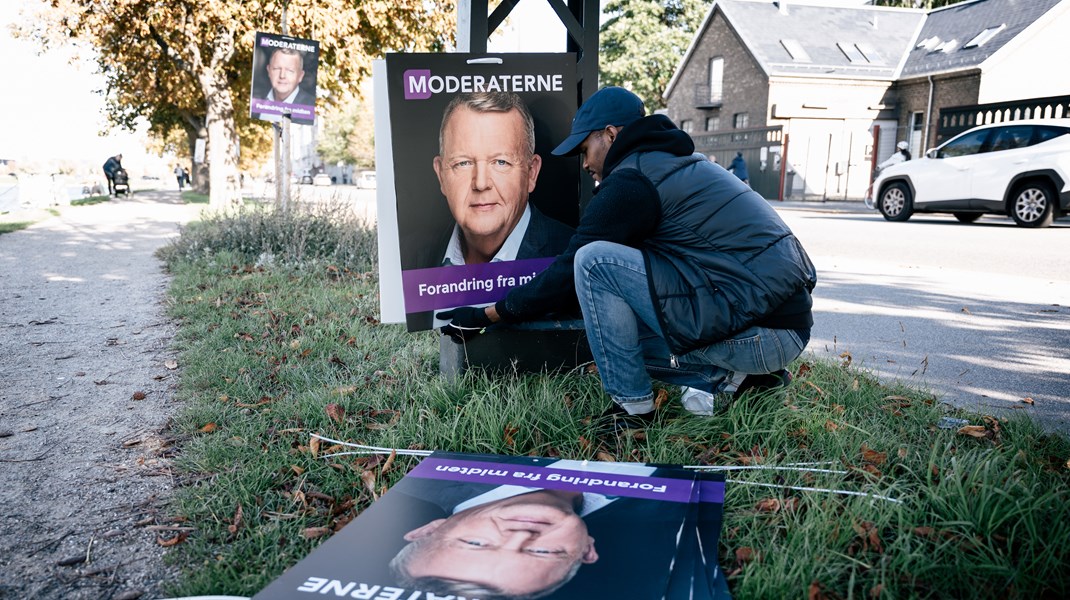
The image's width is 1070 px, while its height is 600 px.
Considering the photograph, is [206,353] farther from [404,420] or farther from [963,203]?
[963,203]

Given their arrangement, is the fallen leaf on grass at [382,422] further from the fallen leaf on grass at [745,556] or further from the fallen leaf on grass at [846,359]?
the fallen leaf on grass at [846,359]

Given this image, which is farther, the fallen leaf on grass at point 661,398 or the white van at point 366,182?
the white van at point 366,182

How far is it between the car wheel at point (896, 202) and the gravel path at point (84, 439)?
536 inches

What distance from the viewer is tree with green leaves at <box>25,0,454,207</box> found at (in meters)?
16.3

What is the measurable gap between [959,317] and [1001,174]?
29.0 ft

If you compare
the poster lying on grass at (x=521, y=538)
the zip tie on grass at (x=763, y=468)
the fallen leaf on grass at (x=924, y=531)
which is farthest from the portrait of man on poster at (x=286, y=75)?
the fallen leaf on grass at (x=924, y=531)

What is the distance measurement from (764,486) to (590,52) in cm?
241

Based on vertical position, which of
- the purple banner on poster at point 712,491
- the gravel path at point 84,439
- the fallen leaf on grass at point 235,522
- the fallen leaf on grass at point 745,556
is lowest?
the gravel path at point 84,439

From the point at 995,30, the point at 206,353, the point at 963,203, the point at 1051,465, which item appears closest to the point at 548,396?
the point at 1051,465

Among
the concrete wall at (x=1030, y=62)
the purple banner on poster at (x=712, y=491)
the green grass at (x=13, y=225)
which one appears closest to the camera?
the purple banner on poster at (x=712, y=491)

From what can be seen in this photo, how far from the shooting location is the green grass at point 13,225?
12580mm

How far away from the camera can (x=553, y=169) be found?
3543mm

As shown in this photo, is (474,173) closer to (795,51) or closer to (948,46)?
(795,51)

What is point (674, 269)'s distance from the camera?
2717 millimetres
